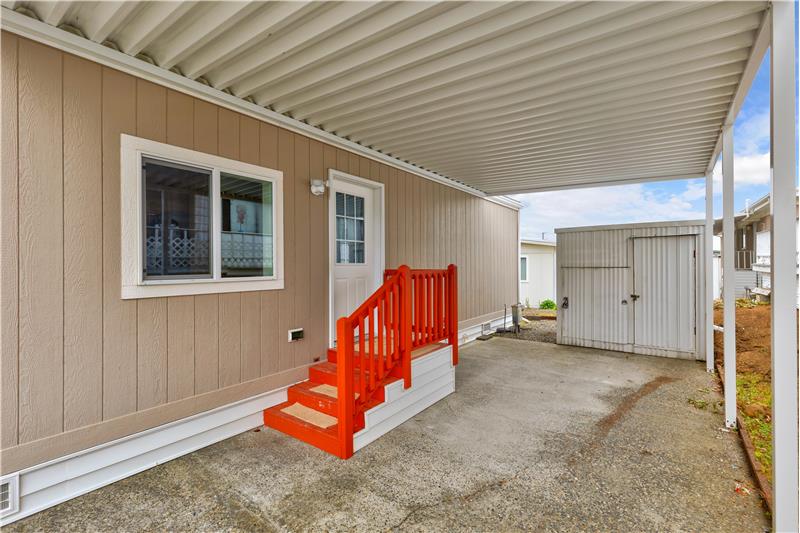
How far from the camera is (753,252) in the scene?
11609 mm

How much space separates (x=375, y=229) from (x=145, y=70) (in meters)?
2.86

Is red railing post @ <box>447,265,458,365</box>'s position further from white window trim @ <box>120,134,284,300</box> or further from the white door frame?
white window trim @ <box>120,134,284,300</box>

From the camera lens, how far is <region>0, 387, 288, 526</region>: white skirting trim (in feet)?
7.01

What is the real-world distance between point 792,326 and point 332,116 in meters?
3.71

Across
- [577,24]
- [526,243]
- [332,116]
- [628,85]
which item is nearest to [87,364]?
[332,116]

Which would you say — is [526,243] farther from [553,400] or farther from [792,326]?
[792,326]

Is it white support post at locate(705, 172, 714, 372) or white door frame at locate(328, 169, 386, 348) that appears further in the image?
white support post at locate(705, 172, 714, 372)

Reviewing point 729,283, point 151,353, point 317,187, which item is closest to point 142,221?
point 151,353

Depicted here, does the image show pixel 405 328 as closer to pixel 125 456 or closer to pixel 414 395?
pixel 414 395

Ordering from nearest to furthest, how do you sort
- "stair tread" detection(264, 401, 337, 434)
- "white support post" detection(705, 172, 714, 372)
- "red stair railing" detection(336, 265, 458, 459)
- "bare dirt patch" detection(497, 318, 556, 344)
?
"red stair railing" detection(336, 265, 458, 459), "stair tread" detection(264, 401, 337, 434), "white support post" detection(705, 172, 714, 372), "bare dirt patch" detection(497, 318, 556, 344)

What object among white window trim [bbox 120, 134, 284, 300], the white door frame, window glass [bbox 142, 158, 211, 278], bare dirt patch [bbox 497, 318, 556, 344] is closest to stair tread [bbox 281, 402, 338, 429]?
the white door frame

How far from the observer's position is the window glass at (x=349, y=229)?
4.31 metres

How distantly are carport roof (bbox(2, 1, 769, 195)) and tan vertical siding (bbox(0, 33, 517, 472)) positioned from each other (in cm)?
29

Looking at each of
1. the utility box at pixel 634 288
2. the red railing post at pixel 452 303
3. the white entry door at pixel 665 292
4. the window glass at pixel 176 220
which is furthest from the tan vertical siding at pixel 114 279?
the white entry door at pixel 665 292
